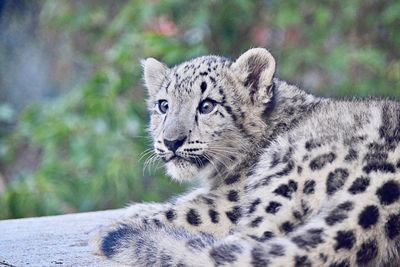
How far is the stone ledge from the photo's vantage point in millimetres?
4180

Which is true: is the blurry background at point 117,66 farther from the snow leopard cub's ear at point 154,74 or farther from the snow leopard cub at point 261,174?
the snow leopard cub at point 261,174

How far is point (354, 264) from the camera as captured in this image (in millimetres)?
3350

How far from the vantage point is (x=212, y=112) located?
15.5ft

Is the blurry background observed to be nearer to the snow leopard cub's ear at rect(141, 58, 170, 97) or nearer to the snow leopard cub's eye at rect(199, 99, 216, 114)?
the snow leopard cub's ear at rect(141, 58, 170, 97)

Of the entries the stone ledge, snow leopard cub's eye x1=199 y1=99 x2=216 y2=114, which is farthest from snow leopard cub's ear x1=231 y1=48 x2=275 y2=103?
the stone ledge

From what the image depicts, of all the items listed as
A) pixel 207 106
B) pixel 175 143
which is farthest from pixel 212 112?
pixel 175 143

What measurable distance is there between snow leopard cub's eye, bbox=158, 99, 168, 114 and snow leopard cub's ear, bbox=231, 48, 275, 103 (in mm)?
367

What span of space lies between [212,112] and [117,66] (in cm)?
325

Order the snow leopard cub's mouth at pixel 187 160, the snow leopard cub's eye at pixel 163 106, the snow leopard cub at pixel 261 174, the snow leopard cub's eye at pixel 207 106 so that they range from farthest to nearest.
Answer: the snow leopard cub's eye at pixel 163 106, the snow leopard cub's eye at pixel 207 106, the snow leopard cub's mouth at pixel 187 160, the snow leopard cub at pixel 261 174

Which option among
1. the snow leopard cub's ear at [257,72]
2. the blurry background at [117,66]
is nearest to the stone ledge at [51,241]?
the snow leopard cub's ear at [257,72]

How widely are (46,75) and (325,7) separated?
3.29 metres

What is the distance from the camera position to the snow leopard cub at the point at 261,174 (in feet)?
11.2

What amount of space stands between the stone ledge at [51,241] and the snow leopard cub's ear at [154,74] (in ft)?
2.33

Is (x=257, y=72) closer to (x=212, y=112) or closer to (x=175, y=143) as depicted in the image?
(x=212, y=112)
